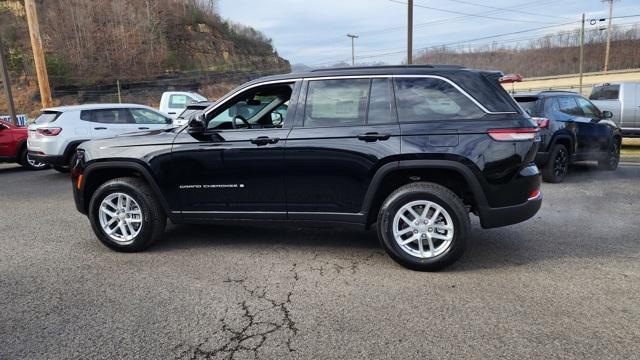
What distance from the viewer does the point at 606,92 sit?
13.0m

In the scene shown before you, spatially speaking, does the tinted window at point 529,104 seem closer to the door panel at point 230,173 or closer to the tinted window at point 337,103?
the tinted window at point 337,103

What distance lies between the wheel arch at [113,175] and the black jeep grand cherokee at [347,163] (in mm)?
17

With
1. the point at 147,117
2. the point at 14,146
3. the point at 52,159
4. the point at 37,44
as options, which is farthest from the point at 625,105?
the point at 37,44

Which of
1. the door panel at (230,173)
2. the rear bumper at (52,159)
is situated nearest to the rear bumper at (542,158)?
the door panel at (230,173)

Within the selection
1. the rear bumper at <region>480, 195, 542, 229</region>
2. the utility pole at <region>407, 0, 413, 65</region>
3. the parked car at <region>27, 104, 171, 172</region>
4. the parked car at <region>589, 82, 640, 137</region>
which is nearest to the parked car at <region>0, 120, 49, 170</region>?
the parked car at <region>27, 104, 171, 172</region>

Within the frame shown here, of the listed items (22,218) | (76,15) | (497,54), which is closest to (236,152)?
(22,218)

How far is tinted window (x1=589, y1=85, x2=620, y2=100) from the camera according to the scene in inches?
498

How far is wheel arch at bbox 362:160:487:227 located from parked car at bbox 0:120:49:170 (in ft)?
32.2

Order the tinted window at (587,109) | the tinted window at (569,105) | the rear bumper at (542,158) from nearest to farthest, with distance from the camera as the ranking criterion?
the rear bumper at (542,158), the tinted window at (569,105), the tinted window at (587,109)

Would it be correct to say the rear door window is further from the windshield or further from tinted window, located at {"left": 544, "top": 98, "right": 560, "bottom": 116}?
tinted window, located at {"left": 544, "top": 98, "right": 560, "bottom": 116}

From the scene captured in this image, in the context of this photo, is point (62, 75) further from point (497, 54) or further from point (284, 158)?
point (497, 54)

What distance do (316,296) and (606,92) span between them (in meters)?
13.0

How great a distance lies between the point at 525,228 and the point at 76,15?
50548 millimetres

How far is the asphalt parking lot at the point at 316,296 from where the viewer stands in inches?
114
